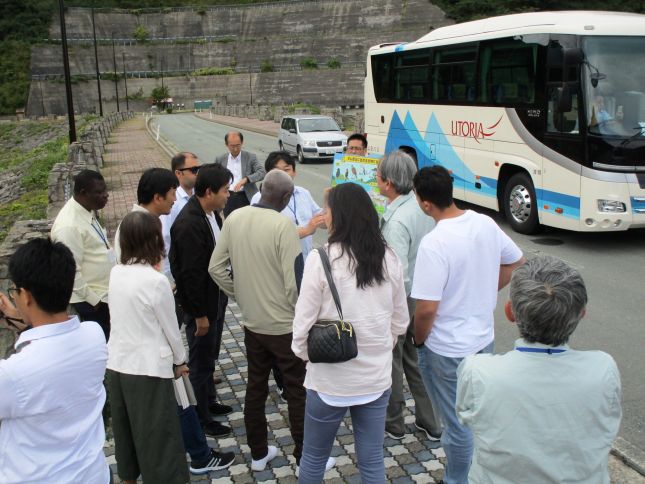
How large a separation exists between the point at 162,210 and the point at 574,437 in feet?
10.9

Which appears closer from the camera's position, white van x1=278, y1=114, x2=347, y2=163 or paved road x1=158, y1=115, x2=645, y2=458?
paved road x1=158, y1=115, x2=645, y2=458

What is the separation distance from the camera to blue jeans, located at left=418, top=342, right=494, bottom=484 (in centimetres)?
353

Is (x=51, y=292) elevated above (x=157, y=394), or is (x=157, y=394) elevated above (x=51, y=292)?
(x=51, y=292)

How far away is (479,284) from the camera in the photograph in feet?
11.5

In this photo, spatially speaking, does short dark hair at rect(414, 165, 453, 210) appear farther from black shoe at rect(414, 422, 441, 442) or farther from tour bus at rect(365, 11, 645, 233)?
tour bus at rect(365, 11, 645, 233)

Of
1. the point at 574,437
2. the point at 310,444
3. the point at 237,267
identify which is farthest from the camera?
the point at 237,267

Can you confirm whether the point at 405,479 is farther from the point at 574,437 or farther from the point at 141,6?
the point at 141,6

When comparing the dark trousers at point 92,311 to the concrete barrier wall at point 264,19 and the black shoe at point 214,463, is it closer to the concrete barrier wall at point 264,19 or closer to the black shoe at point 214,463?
the black shoe at point 214,463

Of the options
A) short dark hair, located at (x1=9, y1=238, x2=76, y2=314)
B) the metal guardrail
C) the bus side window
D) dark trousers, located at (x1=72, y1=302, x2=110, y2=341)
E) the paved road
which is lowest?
the paved road

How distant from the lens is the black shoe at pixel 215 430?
15.1 ft

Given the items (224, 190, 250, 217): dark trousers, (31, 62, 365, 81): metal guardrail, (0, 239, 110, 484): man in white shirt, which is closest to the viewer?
(0, 239, 110, 484): man in white shirt

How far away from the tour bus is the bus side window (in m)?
0.02

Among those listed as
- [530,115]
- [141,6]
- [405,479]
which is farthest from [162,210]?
[141,6]

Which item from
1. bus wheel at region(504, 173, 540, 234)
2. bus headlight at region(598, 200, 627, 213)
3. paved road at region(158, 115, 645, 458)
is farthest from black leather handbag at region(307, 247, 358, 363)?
bus wheel at region(504, 173, 540, 234)
